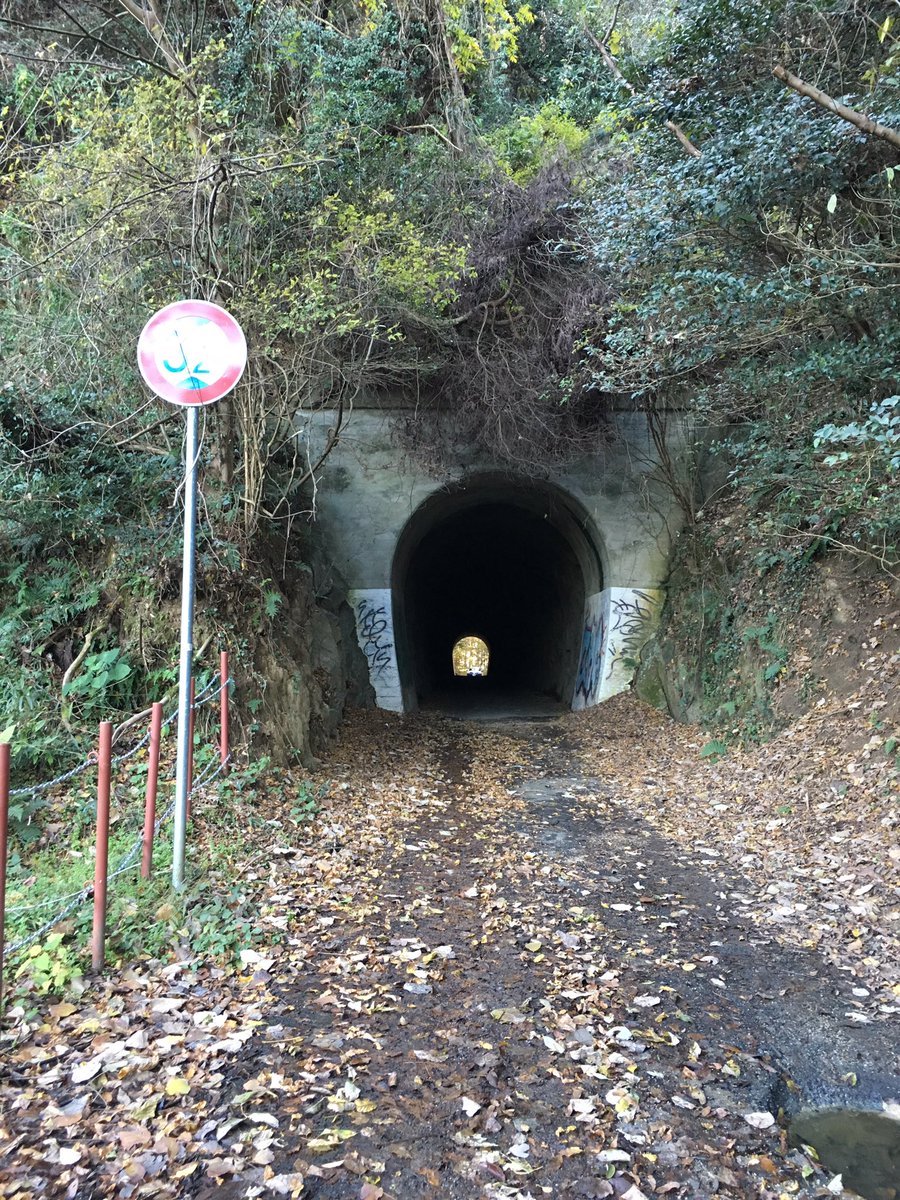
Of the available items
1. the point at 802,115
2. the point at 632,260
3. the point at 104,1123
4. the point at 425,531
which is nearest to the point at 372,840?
the point at 104,1123

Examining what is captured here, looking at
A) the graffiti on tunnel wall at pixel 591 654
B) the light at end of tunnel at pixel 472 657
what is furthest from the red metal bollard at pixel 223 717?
the light at end of tunnel at pixel 472 657

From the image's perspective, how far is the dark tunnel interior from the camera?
17.9 m

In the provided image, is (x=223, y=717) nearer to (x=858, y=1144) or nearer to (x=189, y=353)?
(x=189, y=353)

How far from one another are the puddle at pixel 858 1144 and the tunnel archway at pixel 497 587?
38.4ft

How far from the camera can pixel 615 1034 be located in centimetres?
348

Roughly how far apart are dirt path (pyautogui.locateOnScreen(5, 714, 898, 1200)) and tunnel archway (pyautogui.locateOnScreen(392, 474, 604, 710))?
9.61 meters

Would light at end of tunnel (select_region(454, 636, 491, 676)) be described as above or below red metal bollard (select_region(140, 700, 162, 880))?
below

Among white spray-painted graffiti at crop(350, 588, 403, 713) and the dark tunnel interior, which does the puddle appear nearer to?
white spray-painted graffiti at crop(350, 588, 403, 713)

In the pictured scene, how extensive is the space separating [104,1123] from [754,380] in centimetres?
845

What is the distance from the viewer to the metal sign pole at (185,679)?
452cm

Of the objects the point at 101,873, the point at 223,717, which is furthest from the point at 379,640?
the point at 101,873

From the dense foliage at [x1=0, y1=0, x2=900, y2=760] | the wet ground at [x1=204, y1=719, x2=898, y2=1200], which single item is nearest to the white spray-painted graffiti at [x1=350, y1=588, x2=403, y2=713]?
the dense foliage at [x1=0, y1=0, x2=900, y2=760]

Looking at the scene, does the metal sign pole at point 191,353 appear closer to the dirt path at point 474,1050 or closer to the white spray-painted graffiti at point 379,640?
the dirt path at point 474,1050

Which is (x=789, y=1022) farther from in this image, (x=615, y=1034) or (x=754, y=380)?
(x=754, y=380)
